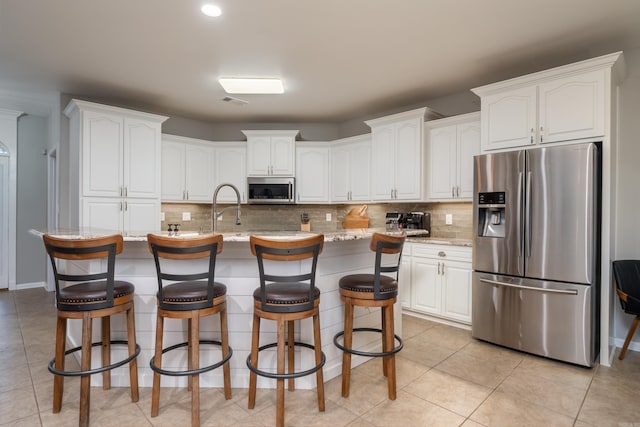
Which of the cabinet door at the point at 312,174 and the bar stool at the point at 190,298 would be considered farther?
the cabinet door at the point at 312,174

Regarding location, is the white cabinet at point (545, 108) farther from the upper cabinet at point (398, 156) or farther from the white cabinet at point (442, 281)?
the white cabinet at point (442, 281)

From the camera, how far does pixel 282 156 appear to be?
5113mm

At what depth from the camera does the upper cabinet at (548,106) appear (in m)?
2.62

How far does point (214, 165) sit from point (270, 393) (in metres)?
3.82

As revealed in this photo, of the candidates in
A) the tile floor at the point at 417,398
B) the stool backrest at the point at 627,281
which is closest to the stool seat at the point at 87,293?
the tile floor at the point at 417,398

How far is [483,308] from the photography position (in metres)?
3.10

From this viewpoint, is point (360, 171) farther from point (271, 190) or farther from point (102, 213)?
point (102, 213)

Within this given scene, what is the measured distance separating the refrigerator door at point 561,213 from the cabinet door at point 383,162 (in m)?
1.71

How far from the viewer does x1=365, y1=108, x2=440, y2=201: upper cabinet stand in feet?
13.3

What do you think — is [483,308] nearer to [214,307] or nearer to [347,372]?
[347,372]

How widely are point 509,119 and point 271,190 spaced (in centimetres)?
323

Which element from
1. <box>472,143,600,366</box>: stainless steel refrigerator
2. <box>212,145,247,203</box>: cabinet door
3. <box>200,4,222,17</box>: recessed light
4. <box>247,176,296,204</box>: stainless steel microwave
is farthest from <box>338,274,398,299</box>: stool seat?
<box>212,145,247,203</box>: cabinet door

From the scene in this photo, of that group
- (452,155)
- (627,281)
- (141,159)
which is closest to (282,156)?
(141,159)

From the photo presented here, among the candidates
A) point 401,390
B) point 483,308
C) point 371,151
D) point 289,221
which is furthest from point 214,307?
point 289,221
